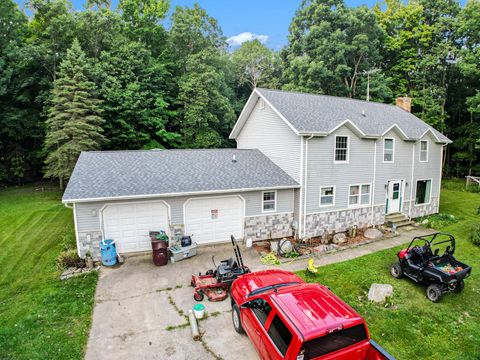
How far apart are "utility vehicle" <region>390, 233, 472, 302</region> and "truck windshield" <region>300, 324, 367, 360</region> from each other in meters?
5.06

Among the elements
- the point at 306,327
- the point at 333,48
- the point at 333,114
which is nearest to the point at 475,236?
the point at 333,114

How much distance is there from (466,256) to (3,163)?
1347 inches

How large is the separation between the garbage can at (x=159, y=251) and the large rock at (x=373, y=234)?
392 inches

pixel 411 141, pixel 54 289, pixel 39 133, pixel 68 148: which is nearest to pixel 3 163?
pixel 39 133

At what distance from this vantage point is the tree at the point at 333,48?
28703 millimetres

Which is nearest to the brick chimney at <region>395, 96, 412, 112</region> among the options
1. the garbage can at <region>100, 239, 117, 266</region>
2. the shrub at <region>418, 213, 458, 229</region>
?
the shrub at <region>418, 213, 458, 229</region>

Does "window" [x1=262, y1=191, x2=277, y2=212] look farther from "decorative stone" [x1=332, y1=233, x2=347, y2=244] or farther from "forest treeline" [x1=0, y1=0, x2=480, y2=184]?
"forest treeline" [x1=0, y1=0, x2=480, y2=184]

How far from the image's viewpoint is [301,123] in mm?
13273

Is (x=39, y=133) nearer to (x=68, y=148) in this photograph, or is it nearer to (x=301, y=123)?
(x=68, y=148)

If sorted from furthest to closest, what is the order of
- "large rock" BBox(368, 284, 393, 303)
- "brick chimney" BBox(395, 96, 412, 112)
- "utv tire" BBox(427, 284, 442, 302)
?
1. "brick chimney" BBox(395, 96, 412, 112)
2. "large rock" BBox(368, 284, 393, 303)
3. "utv tire" BBox(427, 284, 442, 302)

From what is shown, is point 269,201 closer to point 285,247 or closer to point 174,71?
point 285,247

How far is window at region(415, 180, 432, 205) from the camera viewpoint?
57.7 ft

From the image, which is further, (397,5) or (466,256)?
(397,5)

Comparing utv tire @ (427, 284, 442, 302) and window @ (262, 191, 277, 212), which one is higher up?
window @ (262, 191, 277, 212)
